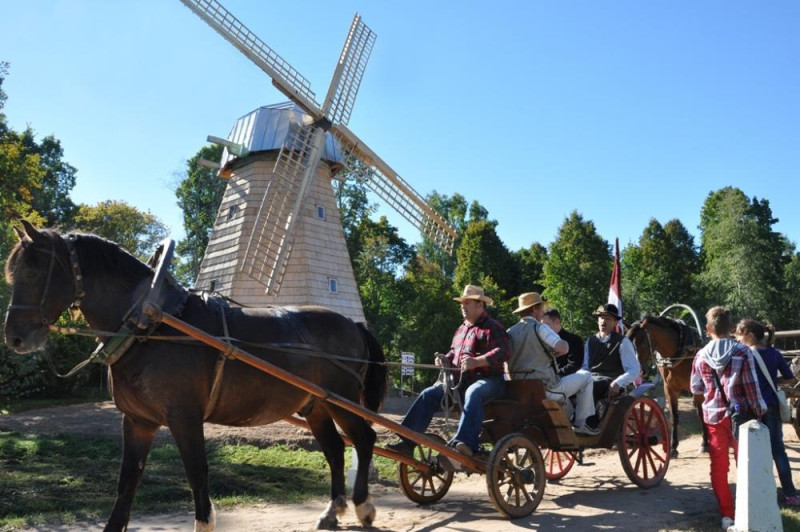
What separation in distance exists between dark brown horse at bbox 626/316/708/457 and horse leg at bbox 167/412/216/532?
7620 millimetres

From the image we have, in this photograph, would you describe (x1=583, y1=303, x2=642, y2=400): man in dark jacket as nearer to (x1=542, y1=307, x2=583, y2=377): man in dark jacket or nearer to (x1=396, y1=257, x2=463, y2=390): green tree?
(x1=542, y1=307, x2=583, y2=377): man in dark jacket

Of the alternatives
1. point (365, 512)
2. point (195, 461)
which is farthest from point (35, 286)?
point (365, 512)

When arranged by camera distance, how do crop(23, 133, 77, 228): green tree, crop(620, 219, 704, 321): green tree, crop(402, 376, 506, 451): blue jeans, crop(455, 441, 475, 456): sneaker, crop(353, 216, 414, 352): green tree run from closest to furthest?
crop(455, 441, 475, 456): sneaker → crop(402, 376, 506, 451): blue jeans → crop(353, 216, 414, 352): green tree → crop(620, 219, 704, 321): green tree → crop(23, 133, 77, 228): green tree

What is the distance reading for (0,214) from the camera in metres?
17.7

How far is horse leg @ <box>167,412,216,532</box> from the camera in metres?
4.82

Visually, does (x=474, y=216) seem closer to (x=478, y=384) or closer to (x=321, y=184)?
(x=321, y=184)

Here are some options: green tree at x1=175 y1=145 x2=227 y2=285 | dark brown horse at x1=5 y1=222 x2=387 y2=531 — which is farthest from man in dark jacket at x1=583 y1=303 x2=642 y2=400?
green tree at x1=175 y1=145 x2=227 y2=285

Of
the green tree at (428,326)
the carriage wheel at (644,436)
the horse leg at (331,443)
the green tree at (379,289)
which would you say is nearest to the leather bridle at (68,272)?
the horse leg at (331,443)

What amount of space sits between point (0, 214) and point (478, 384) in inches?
638

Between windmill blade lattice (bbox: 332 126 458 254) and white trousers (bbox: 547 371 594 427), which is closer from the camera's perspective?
white trousers (bbox: 547 371 594 427)

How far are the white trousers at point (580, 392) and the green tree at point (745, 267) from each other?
105 feet

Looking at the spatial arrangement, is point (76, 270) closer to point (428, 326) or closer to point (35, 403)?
point (35, 403)

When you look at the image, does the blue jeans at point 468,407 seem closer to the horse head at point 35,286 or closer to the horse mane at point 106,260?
the horse mane at point 106,260

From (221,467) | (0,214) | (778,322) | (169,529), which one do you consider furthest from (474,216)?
(169,529)
